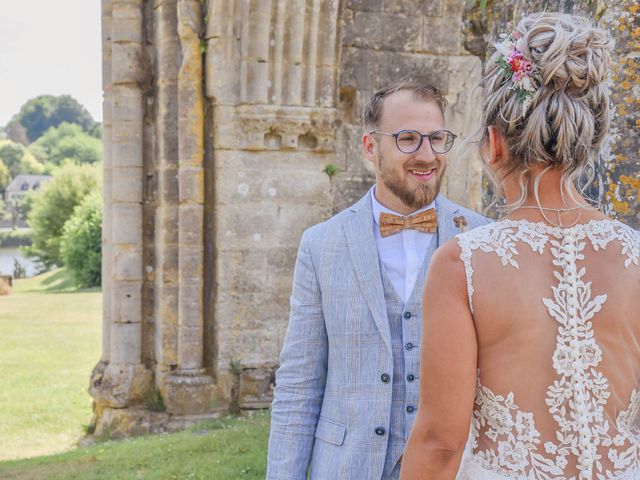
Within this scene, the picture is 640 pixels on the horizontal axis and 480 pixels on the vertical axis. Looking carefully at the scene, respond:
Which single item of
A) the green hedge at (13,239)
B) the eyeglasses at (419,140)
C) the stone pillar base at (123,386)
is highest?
the eyeglasses at (419,140)

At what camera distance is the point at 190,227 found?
7.61m

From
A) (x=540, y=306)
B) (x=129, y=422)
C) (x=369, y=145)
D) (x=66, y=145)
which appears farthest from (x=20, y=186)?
(x=540, y=306)

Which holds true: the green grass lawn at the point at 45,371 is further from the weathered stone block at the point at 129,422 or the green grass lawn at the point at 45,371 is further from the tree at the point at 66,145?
the tree at the point at 66,145

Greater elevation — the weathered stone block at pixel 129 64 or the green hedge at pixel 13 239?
the weathered stone block at pixel 129 64

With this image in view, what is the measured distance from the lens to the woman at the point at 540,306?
66.7 inches

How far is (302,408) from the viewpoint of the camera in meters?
2.60

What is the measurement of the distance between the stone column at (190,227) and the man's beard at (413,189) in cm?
499

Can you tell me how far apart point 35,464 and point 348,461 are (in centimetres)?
476

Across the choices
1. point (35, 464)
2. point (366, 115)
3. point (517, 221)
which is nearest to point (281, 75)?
point (35, 464)

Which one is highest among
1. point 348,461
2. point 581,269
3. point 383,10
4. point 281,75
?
point 383,10

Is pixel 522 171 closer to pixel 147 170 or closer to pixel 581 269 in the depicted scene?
pixel 581 269

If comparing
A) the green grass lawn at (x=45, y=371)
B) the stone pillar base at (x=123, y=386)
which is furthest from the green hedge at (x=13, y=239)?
the stone pillar base at (x=123, y=386)

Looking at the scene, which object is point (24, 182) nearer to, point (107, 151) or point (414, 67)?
point (107, 151)

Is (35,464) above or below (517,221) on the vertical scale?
below
